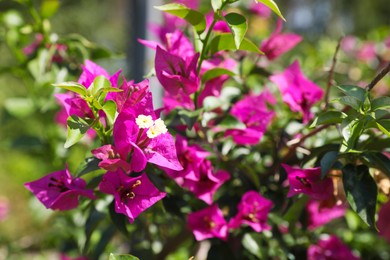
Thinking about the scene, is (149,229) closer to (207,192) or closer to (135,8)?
(207,192)

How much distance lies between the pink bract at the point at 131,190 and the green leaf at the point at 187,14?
0.66 feet

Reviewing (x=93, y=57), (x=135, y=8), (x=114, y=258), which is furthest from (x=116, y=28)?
(x=114, y=258)

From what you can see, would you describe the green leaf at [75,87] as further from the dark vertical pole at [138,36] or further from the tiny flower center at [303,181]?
the dark vertical pole at [138,36]

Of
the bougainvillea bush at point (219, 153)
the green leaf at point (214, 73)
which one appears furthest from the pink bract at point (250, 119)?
the green leaf at point (214, 73)

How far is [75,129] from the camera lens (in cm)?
56

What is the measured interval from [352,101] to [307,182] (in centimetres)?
12

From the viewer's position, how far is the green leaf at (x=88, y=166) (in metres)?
0.60

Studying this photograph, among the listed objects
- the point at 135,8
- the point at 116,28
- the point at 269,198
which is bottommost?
the point at 116,28

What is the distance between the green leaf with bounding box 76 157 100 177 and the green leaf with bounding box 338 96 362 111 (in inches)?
11.8

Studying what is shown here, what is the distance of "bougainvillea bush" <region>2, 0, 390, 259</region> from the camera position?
23.1 inches

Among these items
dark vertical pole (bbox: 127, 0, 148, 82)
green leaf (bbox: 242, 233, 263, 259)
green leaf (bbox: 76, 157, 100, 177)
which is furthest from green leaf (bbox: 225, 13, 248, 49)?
dark vertical pole (bbox: 127, 0, 148, 82)

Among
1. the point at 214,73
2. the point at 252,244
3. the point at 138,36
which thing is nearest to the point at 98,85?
the point at 214,73

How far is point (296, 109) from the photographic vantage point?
2.62 feet

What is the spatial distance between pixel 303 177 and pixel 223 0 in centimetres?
24
